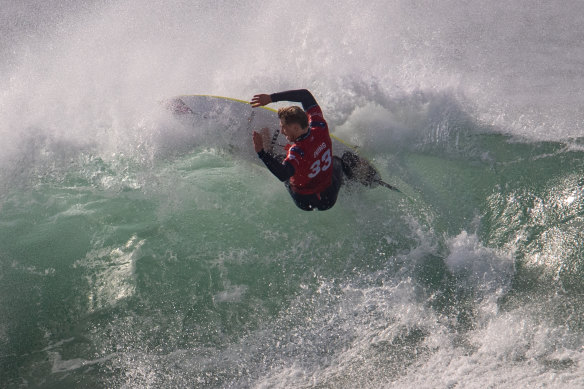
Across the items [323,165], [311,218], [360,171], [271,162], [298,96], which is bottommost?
[311,218]

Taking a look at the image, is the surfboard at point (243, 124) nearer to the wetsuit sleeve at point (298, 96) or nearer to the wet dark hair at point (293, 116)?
the wetsuit sleeve at point (298, 96)

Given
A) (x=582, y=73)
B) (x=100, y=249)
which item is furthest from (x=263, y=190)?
(x=582, y=73)

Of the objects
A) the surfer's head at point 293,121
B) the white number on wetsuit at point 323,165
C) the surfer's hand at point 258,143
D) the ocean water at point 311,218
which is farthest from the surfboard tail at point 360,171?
the surfer's hand at point 258,143

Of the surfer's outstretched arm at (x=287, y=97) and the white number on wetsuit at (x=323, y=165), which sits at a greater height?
the surfer's outstretched arm at (x=287, y=97)

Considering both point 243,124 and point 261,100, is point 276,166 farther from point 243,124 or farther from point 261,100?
point 243,124

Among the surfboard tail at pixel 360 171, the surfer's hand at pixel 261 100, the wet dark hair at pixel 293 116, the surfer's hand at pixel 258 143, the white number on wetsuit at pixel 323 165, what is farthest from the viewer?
the surfboard tail at pixel 360 171

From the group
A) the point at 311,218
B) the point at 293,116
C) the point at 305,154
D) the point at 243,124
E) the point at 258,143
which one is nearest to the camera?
the point at 258,143

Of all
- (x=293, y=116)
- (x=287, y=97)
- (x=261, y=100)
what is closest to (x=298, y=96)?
(x=287, y=97)

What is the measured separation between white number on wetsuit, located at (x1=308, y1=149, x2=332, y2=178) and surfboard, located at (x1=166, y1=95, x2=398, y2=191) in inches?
35.3

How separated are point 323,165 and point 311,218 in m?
1.13

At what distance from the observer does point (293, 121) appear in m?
3.46

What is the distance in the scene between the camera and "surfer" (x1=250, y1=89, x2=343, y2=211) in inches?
136

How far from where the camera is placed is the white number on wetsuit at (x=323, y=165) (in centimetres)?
380

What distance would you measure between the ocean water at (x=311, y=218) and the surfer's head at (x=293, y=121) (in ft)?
5.06
